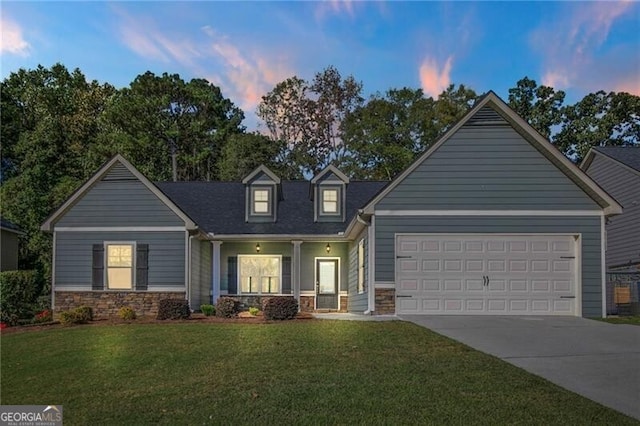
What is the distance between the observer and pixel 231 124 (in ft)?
132

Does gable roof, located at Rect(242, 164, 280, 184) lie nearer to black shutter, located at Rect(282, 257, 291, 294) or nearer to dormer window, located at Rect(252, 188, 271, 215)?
dormer window, located at Rect(252, 188, 271, 215)

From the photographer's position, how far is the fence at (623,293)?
19.7 metres

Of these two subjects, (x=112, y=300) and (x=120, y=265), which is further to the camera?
(x=120, y=265)

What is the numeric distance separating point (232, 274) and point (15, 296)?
6934 mm

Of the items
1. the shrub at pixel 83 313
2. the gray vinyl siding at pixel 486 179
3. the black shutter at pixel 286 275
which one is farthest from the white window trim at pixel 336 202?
the shrub at pixel 83 313

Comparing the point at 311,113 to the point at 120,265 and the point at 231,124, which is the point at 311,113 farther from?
the point at 120,265

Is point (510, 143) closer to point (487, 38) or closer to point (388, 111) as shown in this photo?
point (487, 38)

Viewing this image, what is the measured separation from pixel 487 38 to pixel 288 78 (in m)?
27.2

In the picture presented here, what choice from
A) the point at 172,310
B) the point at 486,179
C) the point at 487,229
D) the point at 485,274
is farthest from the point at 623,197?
the point at 172,310

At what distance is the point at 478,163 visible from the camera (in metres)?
16.2

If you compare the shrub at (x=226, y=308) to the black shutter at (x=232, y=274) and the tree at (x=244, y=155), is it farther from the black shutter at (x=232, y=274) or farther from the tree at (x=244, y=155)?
the tree at (x=244, y=155)

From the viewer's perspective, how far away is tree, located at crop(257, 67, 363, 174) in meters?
39.7

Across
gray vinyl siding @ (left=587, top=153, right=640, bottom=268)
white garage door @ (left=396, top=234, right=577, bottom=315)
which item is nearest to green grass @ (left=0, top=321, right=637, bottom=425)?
white garage door @ (left=396, top=234, right=577, bottom=315)

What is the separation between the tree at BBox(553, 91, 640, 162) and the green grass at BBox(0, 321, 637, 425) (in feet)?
86.8
